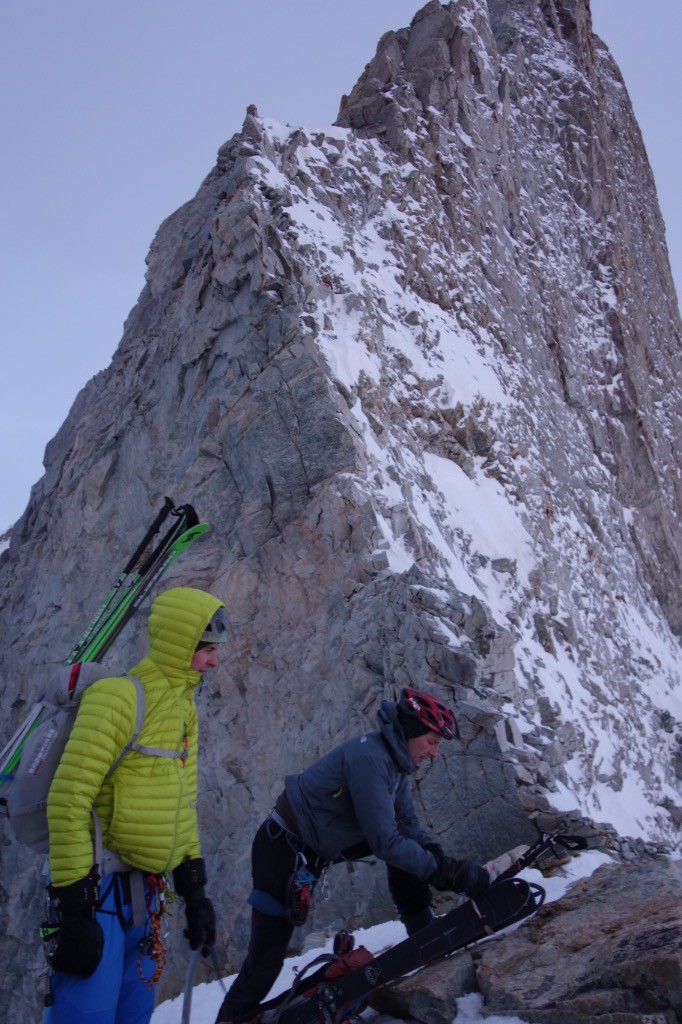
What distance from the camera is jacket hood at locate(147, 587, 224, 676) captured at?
3.70m

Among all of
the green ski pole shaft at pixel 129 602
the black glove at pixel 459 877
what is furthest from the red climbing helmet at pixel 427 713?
the green ski pole shaft at pixel 129 602

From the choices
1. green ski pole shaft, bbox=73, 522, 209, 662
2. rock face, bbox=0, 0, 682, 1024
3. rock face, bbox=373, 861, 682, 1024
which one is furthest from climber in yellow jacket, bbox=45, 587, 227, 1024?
green ski pole shaft, bbox=73, 522, 209, 662

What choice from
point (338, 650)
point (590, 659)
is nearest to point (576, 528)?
point (590, 659)

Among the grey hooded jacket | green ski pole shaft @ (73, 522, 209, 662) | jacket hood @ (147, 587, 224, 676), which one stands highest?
green ski pole shaft @ (73, 522, 209, 662)

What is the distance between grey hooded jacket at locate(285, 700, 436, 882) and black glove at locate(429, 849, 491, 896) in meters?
0.08

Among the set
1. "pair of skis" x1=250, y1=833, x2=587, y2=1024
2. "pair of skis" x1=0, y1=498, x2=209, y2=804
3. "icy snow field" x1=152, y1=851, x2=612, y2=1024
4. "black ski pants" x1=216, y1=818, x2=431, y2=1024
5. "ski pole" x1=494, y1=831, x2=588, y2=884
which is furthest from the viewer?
"pair of skis" x1=0, y1=498, x2=209, y2=804

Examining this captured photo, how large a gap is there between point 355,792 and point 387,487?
6.63 metres

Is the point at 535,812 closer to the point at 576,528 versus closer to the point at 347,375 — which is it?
the point at 347,375

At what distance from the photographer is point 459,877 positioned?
3703 mm

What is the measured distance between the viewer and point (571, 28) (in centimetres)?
3044

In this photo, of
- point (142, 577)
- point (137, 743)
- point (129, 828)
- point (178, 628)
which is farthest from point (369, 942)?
point (142, 577)

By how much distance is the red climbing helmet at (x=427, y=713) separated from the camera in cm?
391

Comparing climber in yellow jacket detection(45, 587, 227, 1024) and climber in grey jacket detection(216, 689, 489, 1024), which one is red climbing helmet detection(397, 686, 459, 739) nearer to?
climber in grey jacket detection(216, 689, 489, 1024)

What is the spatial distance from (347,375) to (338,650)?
3986mm
